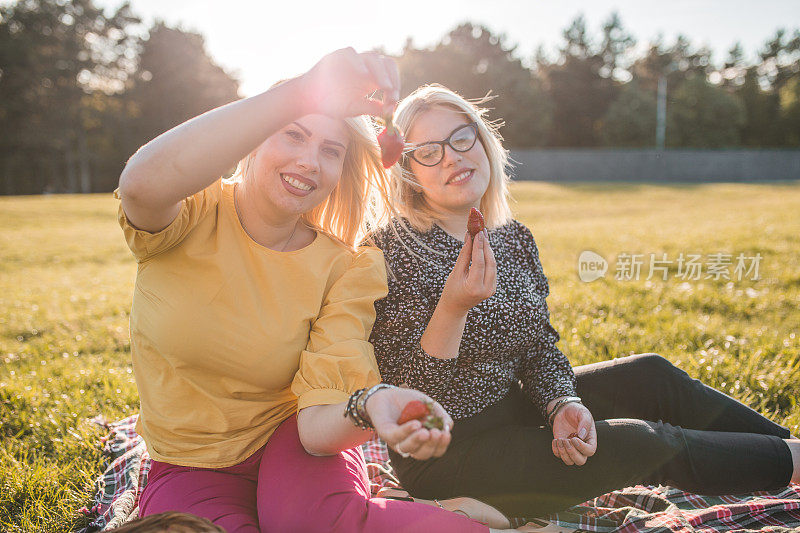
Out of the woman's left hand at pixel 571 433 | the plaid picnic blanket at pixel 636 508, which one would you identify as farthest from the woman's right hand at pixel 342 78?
the plaid picnic blanket at pixel 636 508

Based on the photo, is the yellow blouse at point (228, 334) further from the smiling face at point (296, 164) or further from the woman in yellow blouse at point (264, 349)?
the smiling face at point (296, 164)

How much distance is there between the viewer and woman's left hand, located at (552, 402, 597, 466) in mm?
2146

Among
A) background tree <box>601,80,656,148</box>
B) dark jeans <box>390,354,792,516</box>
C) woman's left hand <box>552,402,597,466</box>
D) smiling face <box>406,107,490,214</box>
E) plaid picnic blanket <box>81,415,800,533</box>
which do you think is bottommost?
plaid picnic blanket <box>81,415,800,533</box>

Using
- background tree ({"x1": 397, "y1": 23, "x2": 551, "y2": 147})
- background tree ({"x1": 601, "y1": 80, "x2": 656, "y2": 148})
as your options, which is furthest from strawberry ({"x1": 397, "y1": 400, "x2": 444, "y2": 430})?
background tree ({"x1": 601, "y1": 80, "x2": 656, "y2": 148})

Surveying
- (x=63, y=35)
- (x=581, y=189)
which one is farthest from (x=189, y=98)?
(x=581, y=189)

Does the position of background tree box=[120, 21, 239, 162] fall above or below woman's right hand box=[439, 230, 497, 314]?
above

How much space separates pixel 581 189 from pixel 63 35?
34.0 meters

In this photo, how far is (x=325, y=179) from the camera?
2008 millimetres

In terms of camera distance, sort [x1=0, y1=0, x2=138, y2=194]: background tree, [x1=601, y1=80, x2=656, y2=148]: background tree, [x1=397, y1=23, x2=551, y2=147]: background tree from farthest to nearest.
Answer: [x1=601, y1=80, x2=656, y2=148]: background tree, [x1=397, y1=23, x2=551, y2=147]: background tree, [x1=0, y1=0, x2=138, y2=194]: background tree

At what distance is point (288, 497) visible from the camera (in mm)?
1898

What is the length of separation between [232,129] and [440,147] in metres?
1.25

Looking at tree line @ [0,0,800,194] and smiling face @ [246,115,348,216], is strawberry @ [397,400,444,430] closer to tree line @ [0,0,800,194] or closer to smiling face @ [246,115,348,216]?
smiling face @ [246,115,348,216]

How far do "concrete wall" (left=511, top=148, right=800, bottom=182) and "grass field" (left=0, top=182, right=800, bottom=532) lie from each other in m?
22.7

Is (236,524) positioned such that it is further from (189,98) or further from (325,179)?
(189,98)
